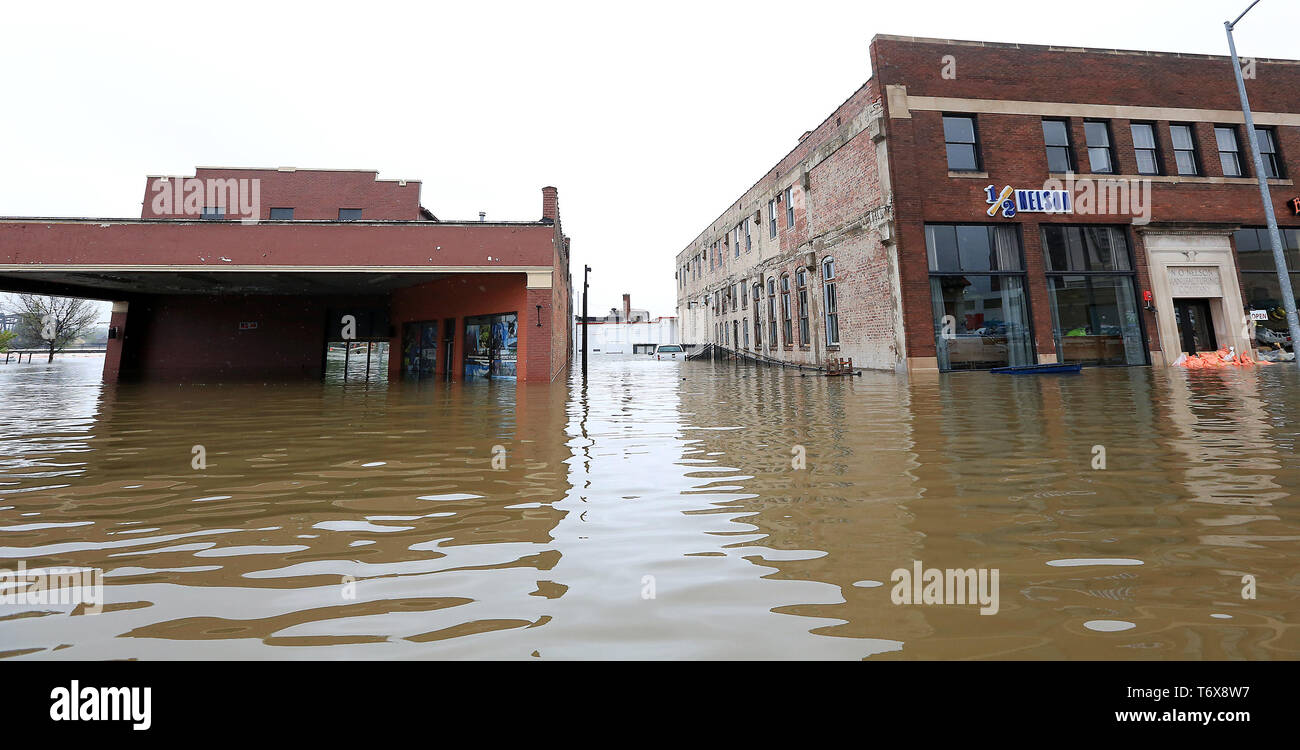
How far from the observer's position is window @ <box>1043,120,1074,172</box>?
19375mm

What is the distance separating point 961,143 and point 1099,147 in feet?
17.9

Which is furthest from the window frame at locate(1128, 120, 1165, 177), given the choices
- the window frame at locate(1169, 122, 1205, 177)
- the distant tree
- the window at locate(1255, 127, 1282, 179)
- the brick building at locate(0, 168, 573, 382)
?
the distant tree

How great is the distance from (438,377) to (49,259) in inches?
466

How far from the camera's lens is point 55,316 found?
1950 inches

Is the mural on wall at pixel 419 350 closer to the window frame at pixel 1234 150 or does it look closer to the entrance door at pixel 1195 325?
the entrance door at pixel 1195 325

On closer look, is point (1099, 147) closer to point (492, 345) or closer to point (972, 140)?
point (972, 140)

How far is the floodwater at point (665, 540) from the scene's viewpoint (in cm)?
186

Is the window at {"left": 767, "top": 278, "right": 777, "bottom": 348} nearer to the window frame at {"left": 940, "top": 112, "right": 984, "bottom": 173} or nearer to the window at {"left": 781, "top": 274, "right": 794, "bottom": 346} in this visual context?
the window at {"left": 781, "top": 274, "right": 794, "bottom": 346}

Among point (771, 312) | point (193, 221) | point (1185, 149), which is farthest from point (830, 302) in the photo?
point (193, 221)
